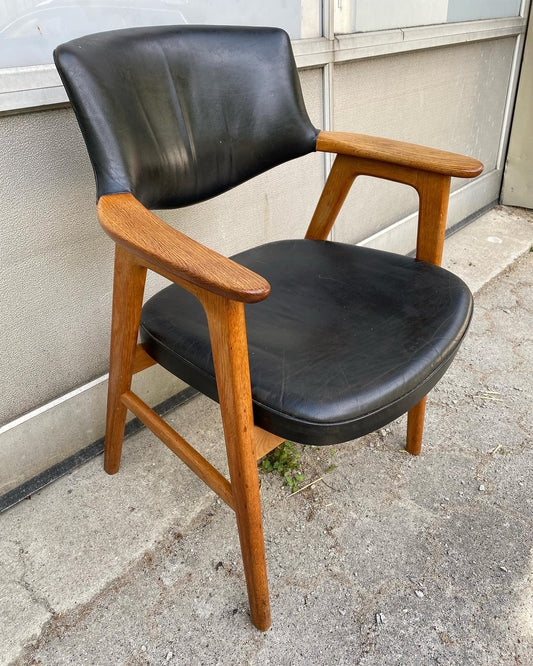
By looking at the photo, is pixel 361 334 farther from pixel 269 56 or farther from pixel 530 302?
pixel 530 302

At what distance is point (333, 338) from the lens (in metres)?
0.92

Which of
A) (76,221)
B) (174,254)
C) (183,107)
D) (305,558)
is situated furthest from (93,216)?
(305,558)

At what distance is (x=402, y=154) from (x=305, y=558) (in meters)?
0.85

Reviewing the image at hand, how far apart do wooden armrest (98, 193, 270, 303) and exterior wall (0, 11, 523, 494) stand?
352 millimetres

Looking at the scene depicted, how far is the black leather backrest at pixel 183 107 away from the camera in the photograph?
907 mm

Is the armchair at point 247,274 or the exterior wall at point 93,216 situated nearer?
the armchair at point 247,274

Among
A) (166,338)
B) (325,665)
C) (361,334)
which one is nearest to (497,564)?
(325,665)

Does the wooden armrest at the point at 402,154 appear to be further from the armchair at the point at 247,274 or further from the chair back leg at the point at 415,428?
the chair back leg at the point at 415,428

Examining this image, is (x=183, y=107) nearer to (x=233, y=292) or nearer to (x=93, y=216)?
(x=93, y=216)

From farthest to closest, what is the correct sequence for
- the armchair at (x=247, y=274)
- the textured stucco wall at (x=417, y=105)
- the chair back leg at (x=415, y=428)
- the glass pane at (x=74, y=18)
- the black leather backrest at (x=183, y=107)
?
the textured stucco wall at (x=417, y=105) < the chair back leg at (x=415, y=428) < the glass pane at (x=74, y=18) < the black leather backrest at (x=183, y=107) < the armchair at (x=247, y=274)

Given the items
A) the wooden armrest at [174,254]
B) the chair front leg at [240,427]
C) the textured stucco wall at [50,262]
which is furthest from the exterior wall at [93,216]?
the chair front leg at [240,427]

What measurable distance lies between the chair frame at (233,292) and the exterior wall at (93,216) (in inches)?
8.1

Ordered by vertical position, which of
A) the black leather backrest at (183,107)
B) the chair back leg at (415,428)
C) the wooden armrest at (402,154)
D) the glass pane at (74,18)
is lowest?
the chair back leg at (415,428)

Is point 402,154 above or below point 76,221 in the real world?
above
